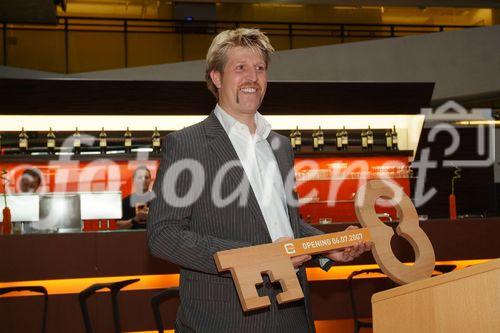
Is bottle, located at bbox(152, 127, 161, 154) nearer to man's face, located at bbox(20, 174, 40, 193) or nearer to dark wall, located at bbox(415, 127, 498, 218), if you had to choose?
man's face, located at bbox(20, 174, 40, 193)

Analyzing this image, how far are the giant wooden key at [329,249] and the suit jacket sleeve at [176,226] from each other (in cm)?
29

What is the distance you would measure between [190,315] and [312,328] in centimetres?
35

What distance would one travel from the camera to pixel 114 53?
9461 millimetres

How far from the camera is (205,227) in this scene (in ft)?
5.75

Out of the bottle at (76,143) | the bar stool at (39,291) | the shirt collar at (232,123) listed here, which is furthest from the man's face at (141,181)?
the shirt collar at (232,123)

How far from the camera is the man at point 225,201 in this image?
1681 mm

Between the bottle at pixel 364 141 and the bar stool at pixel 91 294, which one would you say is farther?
the bottle at pixel 364 141

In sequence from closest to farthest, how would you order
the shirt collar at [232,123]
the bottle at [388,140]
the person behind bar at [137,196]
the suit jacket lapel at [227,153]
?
1. the suit jacket lapel at [227,153]
2. the shirt collar at [232,123]
3. the person behind bar at [137,196]
4. the bottle at [388,140]

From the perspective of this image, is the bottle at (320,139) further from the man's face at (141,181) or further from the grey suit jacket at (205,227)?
the grey suit jacket at (205,227)

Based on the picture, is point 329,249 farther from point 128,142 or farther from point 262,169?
point 128,142

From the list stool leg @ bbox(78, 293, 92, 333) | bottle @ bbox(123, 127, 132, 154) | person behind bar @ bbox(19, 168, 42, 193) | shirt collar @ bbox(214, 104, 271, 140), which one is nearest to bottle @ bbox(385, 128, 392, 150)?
bottle @ bbox(123, 127, 132, 154)

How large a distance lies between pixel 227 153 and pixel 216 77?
0.25 metres

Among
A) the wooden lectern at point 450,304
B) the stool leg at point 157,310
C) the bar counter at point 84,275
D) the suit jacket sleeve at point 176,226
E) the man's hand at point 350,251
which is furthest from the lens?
the bar counter at point 84,275

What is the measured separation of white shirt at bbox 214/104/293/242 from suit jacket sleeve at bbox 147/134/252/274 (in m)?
0.17
